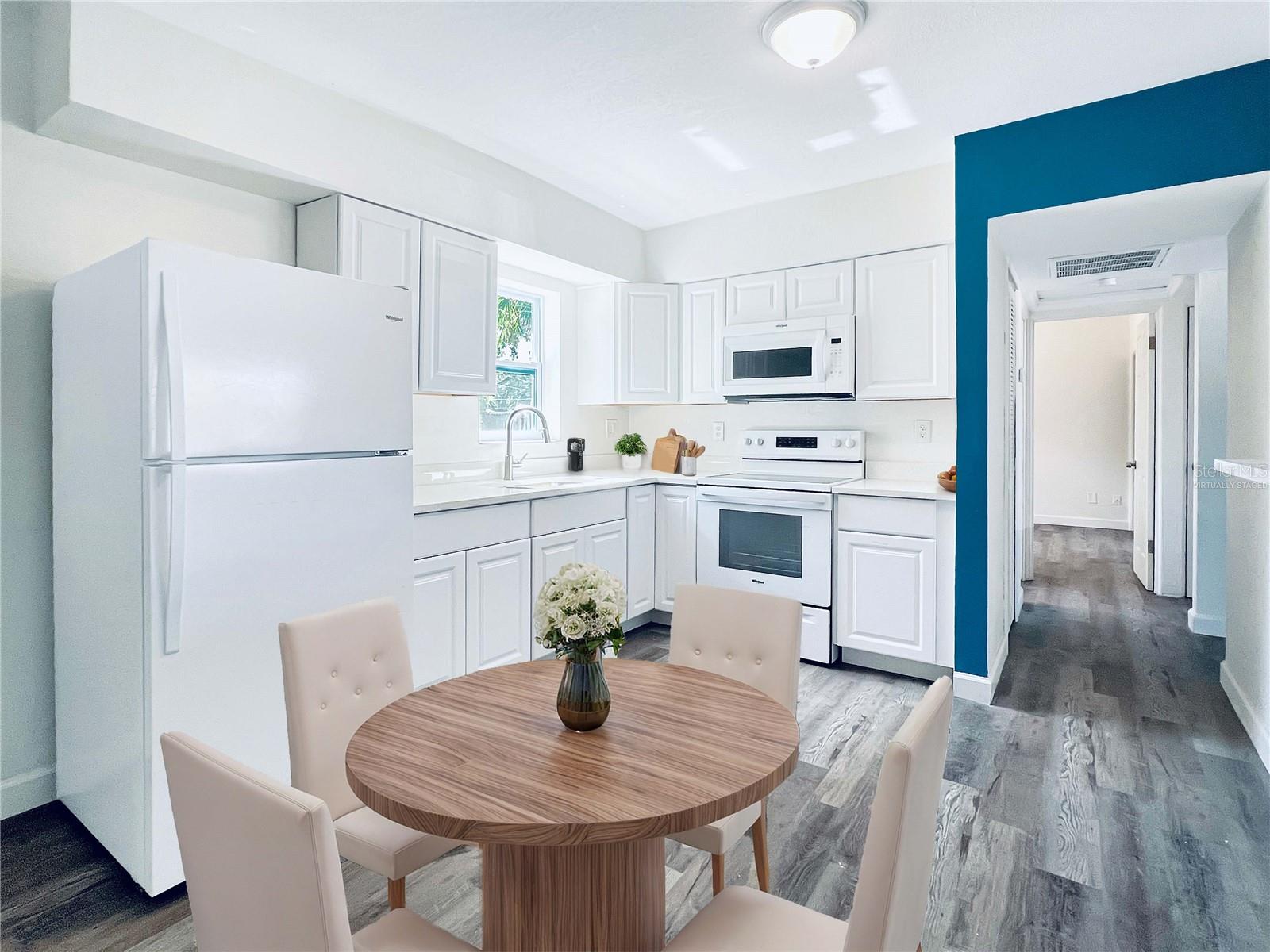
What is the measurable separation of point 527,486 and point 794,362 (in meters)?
1.61

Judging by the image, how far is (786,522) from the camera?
365cm

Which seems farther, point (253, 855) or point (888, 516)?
point (888, 516)

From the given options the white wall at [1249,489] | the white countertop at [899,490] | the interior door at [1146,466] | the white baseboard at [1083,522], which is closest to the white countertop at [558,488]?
the white countertop at [899,490]

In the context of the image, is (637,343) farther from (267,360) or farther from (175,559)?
(175,559)

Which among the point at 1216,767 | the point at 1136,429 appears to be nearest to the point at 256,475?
the point at 1216,767

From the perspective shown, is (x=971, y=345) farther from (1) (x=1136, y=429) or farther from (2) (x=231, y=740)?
(1) (x=1136, y=429)

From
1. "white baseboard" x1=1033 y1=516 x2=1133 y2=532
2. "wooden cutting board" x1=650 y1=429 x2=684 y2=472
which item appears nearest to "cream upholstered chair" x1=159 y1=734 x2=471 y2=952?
"wooden cutting board" x1=650 y1=429 x2=684 y2=472

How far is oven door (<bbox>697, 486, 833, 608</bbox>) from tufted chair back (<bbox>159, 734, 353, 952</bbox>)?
282 centimetres

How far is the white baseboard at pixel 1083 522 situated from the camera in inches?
323

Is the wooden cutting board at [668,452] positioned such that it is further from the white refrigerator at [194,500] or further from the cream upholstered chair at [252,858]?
the cream upholstered chair at [252,858]

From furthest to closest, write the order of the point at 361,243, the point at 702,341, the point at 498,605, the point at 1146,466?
1. the point at 1146,466
2. the point at 702,341
3. the point at 498,605
4. the point at 361,243

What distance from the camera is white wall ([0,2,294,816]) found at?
219 cm

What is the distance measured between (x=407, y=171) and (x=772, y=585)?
2638mm

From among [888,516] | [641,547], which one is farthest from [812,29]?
[641,547]
